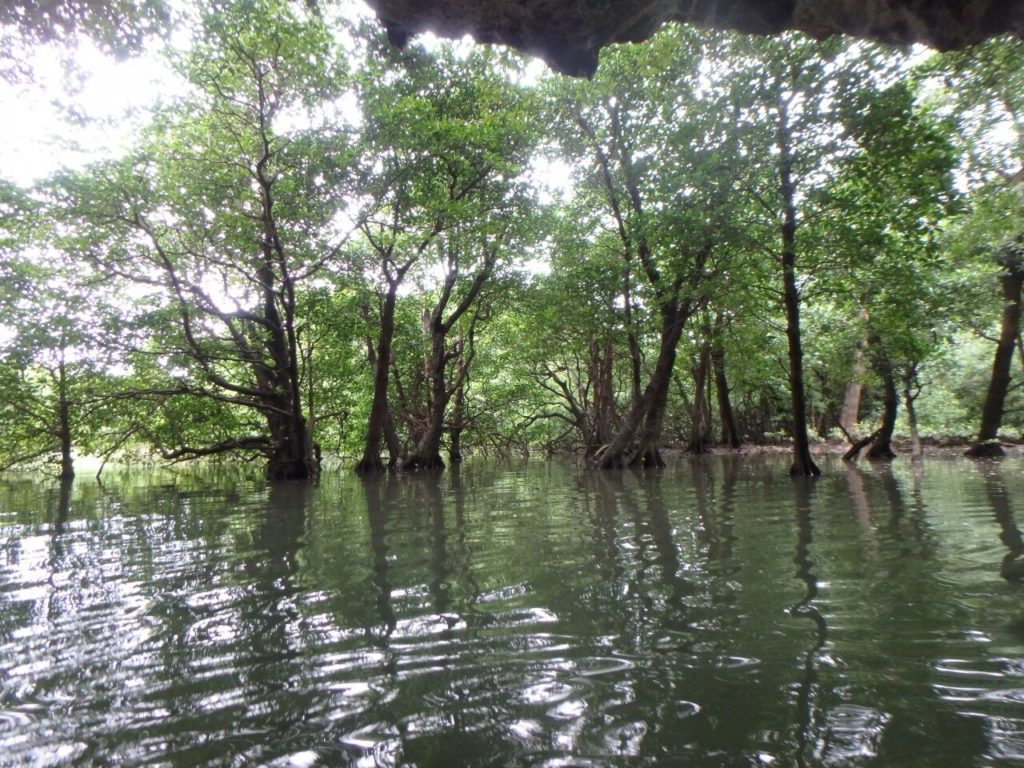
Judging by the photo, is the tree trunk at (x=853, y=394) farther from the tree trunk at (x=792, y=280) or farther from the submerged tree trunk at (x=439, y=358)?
the submerged tree trunk at (x=439, y=358)

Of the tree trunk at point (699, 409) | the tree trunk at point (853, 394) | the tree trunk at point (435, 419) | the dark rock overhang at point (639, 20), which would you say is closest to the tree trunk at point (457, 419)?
the tree trunk at point (435, 419)

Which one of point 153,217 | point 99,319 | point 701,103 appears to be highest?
point 701,103

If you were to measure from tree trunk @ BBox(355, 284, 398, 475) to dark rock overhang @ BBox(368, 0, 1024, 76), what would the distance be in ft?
37.2

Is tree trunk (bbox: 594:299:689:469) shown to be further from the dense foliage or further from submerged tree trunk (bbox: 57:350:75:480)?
submerged tree trunk (bbox: 57:350:75:480)

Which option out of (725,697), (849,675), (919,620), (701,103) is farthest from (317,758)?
(701,103)

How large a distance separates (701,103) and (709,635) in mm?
12247

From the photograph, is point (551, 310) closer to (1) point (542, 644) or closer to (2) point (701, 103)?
(2) point (701, 103)

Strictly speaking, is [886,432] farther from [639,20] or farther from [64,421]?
[64,421]

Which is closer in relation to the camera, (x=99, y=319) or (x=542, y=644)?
(x=542, y=644)

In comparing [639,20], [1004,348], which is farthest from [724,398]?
[639,20]

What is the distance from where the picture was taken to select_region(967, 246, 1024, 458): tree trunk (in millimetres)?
16016

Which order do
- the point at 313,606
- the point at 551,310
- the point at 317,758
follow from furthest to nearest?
the point at 551,310, the point at 313,606, the point at 317,758

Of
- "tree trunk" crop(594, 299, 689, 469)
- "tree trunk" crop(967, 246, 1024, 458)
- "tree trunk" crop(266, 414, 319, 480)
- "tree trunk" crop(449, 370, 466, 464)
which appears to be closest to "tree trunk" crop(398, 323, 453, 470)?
"tree trunk" crop(449, 370, 466, 464)

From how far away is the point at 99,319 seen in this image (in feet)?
44.0
